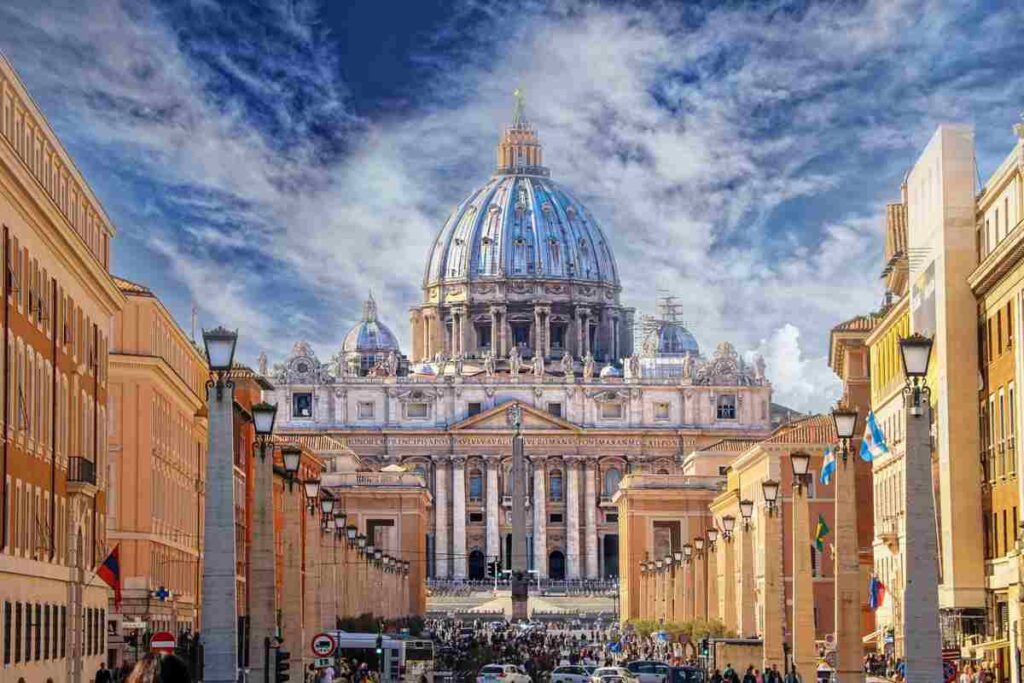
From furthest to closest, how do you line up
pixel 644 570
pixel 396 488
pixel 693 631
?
pixel 396 488 < pixel 644 570 < pixel 693 631

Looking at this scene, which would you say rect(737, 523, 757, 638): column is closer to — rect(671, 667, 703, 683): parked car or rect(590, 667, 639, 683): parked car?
rect(671, 667, 703, 683): parked car

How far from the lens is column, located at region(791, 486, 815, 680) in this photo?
142ft

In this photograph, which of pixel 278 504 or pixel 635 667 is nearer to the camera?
pixel 635 667

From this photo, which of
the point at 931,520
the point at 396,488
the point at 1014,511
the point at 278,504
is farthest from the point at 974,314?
the point at 396,488

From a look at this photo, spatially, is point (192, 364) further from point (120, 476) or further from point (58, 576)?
point (58, 576)

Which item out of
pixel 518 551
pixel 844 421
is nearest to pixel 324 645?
pixel 844 421

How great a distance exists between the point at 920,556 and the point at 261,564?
Answer: 37.8 feet

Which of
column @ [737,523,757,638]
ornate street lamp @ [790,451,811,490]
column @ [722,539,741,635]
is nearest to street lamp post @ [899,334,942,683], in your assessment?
ornate street lamp @ [790,451,811,490]

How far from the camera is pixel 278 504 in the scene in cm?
8844

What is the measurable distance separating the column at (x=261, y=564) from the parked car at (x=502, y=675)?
92.6 feet

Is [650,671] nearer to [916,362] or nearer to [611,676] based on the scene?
[611,676]

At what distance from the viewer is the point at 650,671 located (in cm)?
6594

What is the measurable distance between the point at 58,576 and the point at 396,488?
355ft

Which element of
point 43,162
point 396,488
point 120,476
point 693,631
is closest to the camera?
point 43,162
